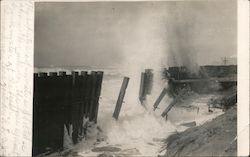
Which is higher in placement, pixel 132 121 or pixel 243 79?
pixel 243 79

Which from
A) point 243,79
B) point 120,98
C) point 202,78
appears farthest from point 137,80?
point 243,79

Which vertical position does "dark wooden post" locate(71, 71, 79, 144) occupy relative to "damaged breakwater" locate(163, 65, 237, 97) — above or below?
below

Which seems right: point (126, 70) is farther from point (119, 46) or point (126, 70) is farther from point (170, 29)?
point (170, 29)

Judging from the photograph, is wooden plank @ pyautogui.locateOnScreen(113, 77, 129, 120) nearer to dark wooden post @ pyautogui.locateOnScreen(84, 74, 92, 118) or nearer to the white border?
dark wooden post @ pyautogui.locateOnScreen(84, 74, 92, 118)

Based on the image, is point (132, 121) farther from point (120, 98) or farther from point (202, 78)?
point (202, 78)

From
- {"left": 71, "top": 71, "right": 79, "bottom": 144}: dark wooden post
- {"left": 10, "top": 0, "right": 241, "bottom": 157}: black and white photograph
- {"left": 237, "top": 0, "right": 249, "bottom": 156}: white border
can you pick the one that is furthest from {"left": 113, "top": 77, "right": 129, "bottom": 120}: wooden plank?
{"left": 237, "top": 0, "right": 249, "bottom": 156}: white border

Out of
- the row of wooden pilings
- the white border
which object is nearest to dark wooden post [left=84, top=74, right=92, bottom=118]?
the row of wooden pilings

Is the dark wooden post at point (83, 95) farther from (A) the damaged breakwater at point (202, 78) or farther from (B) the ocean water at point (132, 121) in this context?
(A) the damaged breakwater at point (202, 78)
